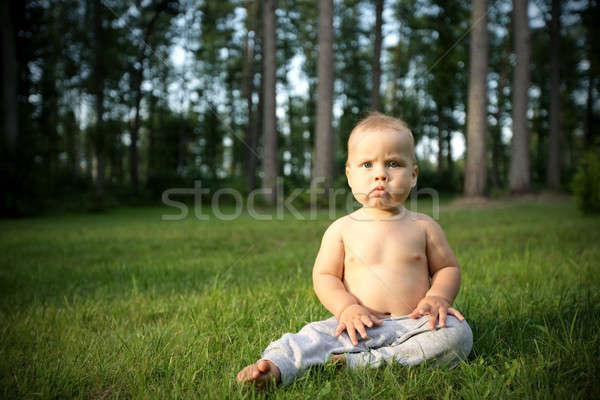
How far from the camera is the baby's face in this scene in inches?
69.0

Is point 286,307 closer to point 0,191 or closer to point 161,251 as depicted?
point 161,251

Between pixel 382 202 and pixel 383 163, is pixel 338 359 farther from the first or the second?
pixel 383 163

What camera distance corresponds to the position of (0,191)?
1230 cm

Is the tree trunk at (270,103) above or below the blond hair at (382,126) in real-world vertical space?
above

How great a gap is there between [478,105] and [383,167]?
11.1 m

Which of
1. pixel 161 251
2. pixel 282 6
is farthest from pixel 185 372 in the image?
pixel 282 6

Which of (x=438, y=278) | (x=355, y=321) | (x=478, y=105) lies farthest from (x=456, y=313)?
(x=478, y=105)

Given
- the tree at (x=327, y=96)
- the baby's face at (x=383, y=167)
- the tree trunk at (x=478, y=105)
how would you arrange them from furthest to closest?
the tree at (x=327, y=96) < the tree trunk at (x=478, y=105) < the baby's face at (x=383, y=167)

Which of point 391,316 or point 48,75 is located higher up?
point 48,75

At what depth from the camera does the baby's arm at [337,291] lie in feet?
5.51

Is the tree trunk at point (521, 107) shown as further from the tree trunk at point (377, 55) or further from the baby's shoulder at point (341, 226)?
the baby's shoulder at point (341, 226)

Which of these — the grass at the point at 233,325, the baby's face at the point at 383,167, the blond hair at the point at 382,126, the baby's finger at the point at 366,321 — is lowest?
the grass at the point at 233,325

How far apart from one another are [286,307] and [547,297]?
68.8 inches

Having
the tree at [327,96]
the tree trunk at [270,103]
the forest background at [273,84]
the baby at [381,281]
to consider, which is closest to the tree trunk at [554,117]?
the forest background at [273,84]
